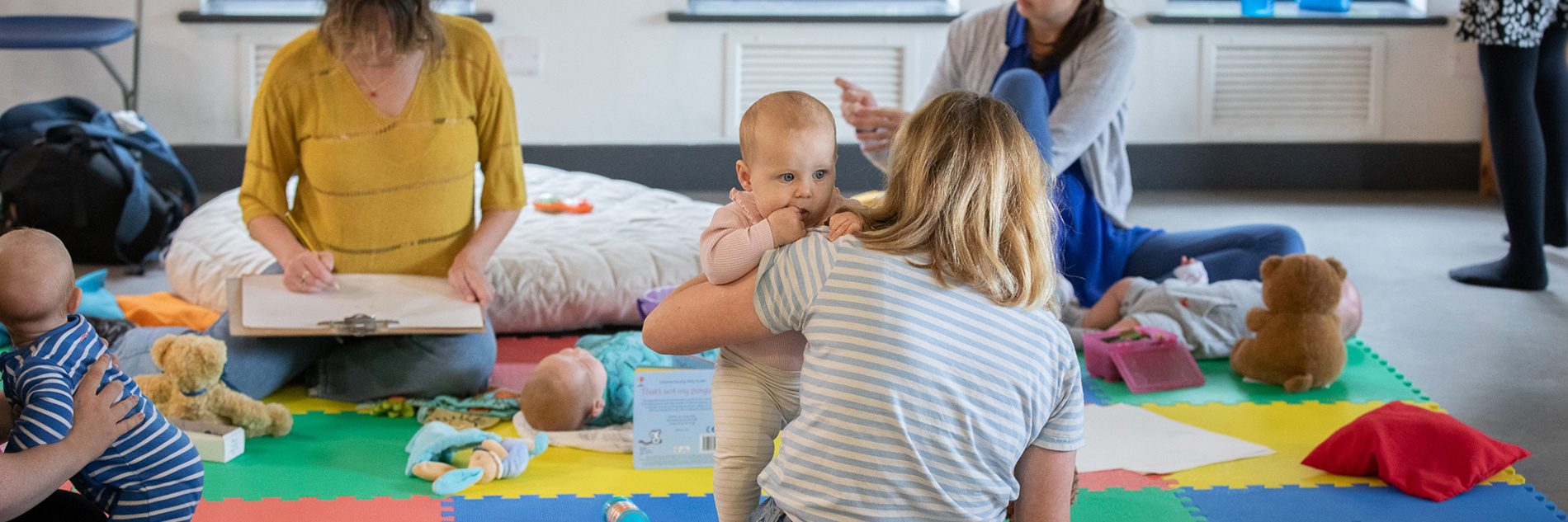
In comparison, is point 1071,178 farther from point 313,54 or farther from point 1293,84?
point 1293,84

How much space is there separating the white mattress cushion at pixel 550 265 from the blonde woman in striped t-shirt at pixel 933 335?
62.3 inches

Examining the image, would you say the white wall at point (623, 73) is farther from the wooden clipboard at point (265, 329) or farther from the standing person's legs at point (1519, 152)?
the wooden clipboard at point (265, 329)

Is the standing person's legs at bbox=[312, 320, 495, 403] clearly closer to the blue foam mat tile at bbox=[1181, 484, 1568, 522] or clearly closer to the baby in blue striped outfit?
the baby in blue striped outfit

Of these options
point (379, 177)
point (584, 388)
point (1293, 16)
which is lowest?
point (584, 388)

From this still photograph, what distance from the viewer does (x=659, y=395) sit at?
1.82 meters

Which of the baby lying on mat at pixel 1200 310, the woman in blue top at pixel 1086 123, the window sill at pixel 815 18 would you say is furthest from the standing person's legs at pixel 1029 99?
the window sill at pixel 815 18

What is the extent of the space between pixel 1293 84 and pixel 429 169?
415 cm

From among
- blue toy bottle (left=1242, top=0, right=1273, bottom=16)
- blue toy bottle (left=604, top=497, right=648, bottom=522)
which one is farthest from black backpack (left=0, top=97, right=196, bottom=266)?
blue toy bottle (left=1242, top=0, right=1273, bottom=16)

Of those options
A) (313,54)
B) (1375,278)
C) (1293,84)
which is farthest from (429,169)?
(1293,84)

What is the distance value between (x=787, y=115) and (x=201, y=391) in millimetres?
1181

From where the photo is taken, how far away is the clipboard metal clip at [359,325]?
198 cm

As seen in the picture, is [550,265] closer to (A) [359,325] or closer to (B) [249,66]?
(A) [359,325]

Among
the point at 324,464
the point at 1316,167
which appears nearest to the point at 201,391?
the point at 324,464

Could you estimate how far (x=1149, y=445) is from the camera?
1962 mm
